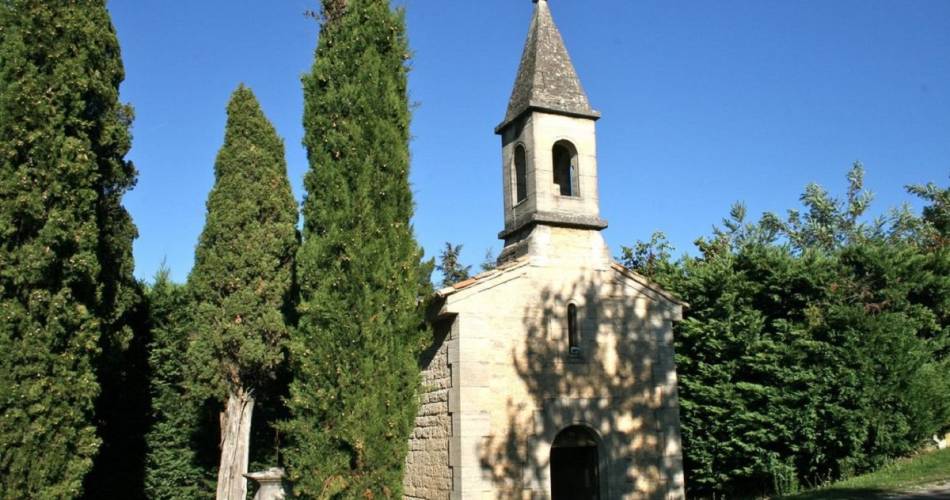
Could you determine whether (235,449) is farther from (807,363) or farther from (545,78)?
(807,363)

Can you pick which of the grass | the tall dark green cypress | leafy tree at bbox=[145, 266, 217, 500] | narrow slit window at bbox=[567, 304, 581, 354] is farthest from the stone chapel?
leafy tree at bbox=[145, 266, 217, 500]

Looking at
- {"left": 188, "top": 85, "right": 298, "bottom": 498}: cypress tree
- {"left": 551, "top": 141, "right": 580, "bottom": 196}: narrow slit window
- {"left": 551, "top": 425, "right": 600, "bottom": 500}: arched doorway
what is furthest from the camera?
{"left": 188, "top": 85, "right": 298, "bottom": 498}: cypress tree

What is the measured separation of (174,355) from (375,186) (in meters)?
10.2

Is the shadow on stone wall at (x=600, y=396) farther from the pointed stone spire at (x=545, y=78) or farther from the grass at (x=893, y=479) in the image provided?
the pointed stone spire at (x=545, y=78)

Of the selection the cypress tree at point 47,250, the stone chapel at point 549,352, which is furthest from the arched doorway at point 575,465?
the cypress tree at point 47,250

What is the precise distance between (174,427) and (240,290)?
4.37 m

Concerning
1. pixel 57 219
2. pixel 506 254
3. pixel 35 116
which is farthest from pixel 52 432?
pixel 506 254

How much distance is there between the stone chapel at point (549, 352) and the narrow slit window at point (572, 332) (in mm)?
19

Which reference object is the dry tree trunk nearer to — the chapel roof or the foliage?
the chapel roof

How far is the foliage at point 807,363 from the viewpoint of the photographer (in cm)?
1458

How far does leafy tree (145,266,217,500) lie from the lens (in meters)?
19.1

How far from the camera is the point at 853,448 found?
14477mm

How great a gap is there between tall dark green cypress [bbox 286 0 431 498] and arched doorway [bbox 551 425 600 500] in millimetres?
3416

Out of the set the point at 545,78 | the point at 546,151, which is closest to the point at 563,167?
the point at 546,151
